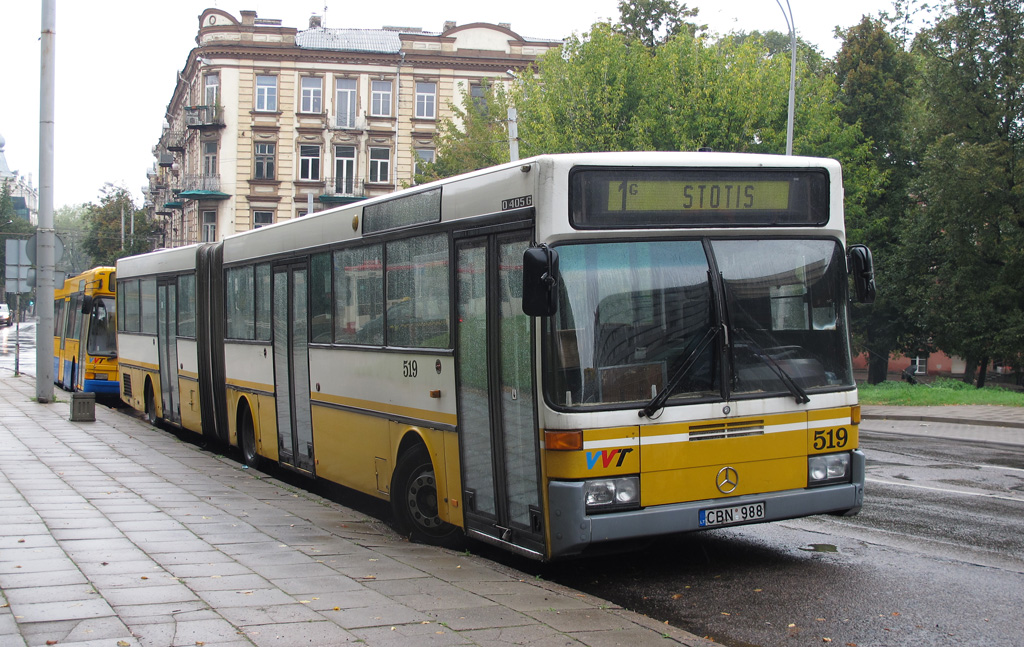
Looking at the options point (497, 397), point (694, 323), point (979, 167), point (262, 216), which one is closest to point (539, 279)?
point (694, 323)

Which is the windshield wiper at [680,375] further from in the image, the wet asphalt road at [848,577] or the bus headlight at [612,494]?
the wet asphalt road at [848,577]

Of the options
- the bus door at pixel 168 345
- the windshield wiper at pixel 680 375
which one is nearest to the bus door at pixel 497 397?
the windshield wiper at pixel 680 375

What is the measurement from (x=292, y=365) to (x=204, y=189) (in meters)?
50.6

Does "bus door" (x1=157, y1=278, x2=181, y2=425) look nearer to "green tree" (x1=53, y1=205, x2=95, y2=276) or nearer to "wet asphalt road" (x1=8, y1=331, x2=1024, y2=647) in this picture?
"wet asphalt road" (x1=8, y1=331, x2=1024, y2=647)

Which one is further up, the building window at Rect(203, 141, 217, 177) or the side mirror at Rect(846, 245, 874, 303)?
the building window at Rect(203, 141, 217, 177)

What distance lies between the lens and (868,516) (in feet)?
31.4

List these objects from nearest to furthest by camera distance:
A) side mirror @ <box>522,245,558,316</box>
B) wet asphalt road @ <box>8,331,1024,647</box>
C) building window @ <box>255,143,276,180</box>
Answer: wet asphalt road @ <box>8,331,1024,647</box>
side mirror @ <box>522,245,558,316</box>
building window @ <box>255,143,276,180</box>

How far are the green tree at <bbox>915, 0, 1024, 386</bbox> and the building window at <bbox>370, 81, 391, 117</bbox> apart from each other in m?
29.1

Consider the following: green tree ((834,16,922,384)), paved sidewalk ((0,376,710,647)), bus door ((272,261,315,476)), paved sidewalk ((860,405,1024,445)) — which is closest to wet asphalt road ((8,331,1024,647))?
paved sidewalk ((0,376,710,647))

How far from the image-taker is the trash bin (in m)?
18.4

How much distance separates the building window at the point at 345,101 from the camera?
5975cm

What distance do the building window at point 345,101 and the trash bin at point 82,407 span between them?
141ft

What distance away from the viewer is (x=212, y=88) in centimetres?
5897

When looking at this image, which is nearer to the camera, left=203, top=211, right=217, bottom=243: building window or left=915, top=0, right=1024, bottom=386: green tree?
left=915, top=0, right=1024, bottom=386: green tree
